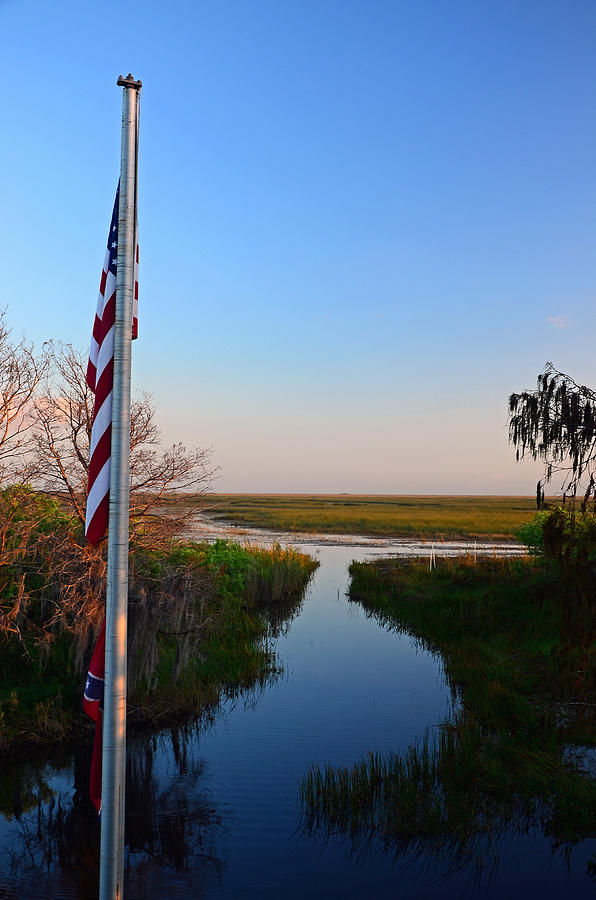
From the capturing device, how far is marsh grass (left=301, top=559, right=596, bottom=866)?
35.9 ft

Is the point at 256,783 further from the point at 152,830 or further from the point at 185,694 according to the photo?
the point at 185,694

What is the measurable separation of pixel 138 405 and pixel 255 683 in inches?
388

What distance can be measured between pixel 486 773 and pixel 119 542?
9.69 meters

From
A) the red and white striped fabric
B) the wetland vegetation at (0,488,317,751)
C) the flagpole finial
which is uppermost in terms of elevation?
the flagpole finial

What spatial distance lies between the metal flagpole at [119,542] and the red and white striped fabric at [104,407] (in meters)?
0.18

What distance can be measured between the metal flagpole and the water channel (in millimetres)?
4317

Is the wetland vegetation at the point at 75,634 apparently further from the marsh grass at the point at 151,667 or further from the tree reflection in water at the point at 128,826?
the tree reflection in water at the point at 128,826

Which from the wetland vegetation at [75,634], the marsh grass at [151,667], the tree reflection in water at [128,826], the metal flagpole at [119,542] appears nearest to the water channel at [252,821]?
the tree reflection in water at [128,826]

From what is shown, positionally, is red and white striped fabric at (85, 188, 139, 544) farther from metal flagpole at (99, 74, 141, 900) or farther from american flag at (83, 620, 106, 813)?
american flag at (83, 620, 106, 813)

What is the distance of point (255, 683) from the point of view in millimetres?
21219

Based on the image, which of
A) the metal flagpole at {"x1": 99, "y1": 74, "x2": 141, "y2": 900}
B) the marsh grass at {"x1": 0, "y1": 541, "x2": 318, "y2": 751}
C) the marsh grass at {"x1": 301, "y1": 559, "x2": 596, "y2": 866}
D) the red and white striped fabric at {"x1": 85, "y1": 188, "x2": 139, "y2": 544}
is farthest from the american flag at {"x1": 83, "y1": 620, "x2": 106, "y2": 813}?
the marsh grass at {"x1": 0, "y1": 541, "x2": 318, "y2": 751}

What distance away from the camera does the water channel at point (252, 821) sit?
10047mm

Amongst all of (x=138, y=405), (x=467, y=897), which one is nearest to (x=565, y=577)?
(x=467, y=897)

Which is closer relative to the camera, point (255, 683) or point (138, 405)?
point (138, 405)
